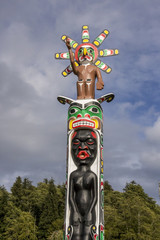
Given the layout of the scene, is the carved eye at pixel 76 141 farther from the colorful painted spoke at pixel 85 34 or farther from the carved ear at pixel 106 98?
the colorful painted spoke at pixel 85 34

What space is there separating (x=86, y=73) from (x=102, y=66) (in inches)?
52.4

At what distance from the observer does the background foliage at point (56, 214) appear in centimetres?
2208

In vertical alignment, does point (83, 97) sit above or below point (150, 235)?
above

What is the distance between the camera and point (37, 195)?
1427 inches

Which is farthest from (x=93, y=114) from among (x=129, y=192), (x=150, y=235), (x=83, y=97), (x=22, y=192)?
(x=22, y=192)

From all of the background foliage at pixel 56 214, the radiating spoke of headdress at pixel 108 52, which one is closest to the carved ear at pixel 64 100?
the radiating spoke of headdress at pixel 108 52

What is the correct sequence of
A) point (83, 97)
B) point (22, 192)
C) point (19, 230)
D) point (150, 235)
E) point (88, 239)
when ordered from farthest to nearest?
point (22, 192) < point (19, 230) < point (150, 235) < point (83, 97) < point (88, 239)

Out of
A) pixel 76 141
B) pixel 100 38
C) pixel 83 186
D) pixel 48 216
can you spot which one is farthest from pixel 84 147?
pixel 48 216

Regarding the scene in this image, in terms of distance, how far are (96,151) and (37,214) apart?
92.0 ft

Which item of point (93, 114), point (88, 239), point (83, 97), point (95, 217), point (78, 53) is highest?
point (78, 53)

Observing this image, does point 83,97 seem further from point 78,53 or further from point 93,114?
point 78,53

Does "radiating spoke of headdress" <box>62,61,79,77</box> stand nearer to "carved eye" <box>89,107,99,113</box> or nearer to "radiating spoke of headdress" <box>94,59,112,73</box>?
"radiating spoke of headdress" <box>94,59,112,73</box>

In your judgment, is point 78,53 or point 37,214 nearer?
point 78,53

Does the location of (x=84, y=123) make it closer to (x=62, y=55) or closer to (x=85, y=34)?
(x=62, y=55)
